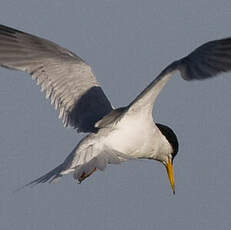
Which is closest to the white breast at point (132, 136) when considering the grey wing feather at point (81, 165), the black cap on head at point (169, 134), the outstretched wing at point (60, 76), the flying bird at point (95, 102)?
the flying bird at point (95, 102)

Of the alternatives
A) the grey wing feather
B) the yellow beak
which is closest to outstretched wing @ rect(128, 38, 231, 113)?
the grey wing feather

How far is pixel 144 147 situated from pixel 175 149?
75 cm

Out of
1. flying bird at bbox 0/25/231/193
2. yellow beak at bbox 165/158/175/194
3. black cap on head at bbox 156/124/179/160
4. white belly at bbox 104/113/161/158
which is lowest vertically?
yellow beak at bbox 165/158/175/194

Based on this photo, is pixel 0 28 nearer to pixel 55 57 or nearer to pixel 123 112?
pixel 55 57

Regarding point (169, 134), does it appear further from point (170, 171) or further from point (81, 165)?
point (81, 165)

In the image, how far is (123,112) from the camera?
862 centimetres

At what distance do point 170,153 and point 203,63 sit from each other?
6.29ft

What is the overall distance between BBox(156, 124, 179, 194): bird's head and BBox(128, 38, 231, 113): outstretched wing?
1.46 m

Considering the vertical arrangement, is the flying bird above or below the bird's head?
above

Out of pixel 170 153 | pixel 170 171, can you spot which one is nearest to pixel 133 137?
pixel 170 153

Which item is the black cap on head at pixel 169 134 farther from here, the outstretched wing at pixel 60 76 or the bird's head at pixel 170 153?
the outstretched wing at pixel 60 76

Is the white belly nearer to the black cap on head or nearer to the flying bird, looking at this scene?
the flying bird

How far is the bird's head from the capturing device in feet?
31.0

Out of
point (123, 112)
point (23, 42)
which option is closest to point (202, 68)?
point (123, 112)
